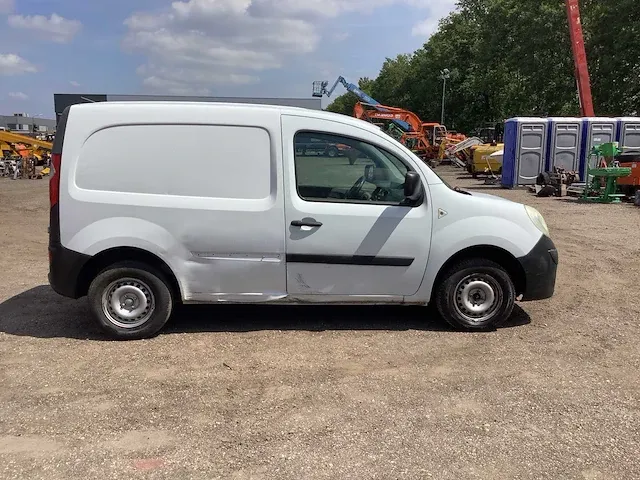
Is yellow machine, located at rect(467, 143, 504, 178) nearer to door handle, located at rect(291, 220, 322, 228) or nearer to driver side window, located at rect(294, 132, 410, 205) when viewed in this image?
driver side window, located at rect(294, 132, 410, 205)

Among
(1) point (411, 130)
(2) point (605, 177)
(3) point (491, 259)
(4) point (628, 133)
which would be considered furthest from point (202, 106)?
(1) point (411, 130)

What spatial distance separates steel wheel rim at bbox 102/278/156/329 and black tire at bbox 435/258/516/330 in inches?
101

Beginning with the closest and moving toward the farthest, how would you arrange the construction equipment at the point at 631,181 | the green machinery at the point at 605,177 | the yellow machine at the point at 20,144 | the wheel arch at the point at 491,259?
the wheel arch at the point at 491,259 < the green machinery at the point at 605,177 < the construction equipment at the point at 631,181 < the yellow machine at the point at 20,144

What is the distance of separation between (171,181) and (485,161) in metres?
22.6

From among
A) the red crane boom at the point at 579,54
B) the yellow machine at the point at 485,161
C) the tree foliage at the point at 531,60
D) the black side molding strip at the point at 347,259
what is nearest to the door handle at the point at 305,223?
the black side molding strip at the point at 347,259

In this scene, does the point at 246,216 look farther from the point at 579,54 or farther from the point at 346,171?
the point at 579,54

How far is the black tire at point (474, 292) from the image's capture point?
5.13m

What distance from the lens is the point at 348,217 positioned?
488 centimetres

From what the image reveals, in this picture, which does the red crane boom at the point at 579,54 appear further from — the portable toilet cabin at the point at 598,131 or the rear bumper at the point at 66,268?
the rear bumper at the point at 66,268

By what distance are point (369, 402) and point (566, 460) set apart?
1.24 metres

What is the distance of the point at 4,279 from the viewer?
7.12 m

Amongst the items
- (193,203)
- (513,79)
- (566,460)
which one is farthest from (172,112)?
(513,79)

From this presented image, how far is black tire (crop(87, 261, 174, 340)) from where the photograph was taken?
4.89 metres

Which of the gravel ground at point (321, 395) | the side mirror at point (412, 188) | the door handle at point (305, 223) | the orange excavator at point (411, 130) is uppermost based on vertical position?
the orange excavator at point (411, 130)
